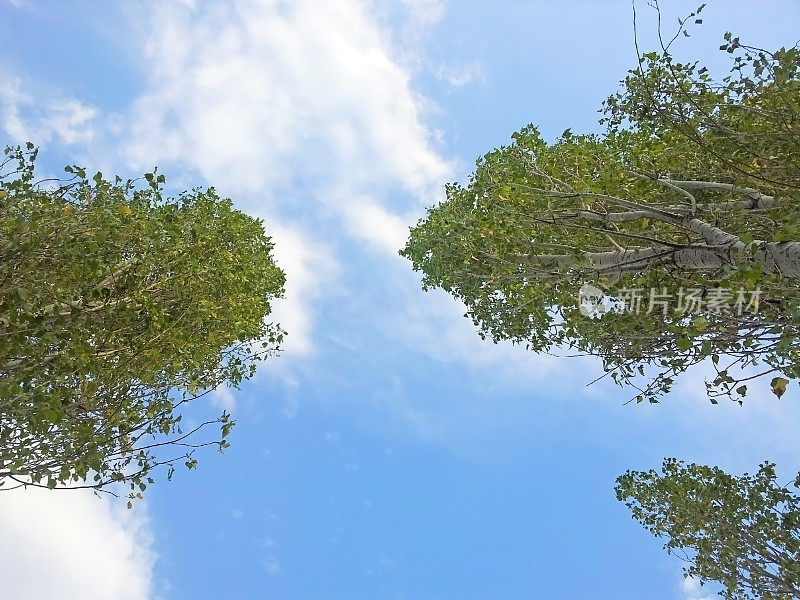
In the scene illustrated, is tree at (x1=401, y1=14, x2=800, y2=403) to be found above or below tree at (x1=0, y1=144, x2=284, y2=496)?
above

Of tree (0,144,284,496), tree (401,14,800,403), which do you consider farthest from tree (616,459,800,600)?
tree (0,144,284,496)

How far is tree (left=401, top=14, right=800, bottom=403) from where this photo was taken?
19.3ft

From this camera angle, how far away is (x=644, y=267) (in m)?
6.80

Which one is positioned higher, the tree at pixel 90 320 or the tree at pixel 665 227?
the tree at pixel 665 227

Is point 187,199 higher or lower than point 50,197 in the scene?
higher

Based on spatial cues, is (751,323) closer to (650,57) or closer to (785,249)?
(785,249)

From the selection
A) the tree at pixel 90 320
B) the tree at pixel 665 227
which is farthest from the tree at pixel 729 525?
the tree at pixel 90 320

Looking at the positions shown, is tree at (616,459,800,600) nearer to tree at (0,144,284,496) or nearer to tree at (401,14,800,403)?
tree at (401,14,800,403)

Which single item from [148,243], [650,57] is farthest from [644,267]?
[148,243]

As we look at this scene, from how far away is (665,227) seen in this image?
8.29 meters

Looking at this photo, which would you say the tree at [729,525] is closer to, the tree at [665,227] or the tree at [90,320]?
the tree at [665,227]

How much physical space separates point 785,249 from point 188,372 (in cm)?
927

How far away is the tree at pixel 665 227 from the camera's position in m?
5.88

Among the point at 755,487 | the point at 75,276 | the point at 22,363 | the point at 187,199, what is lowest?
the point at 22,363
